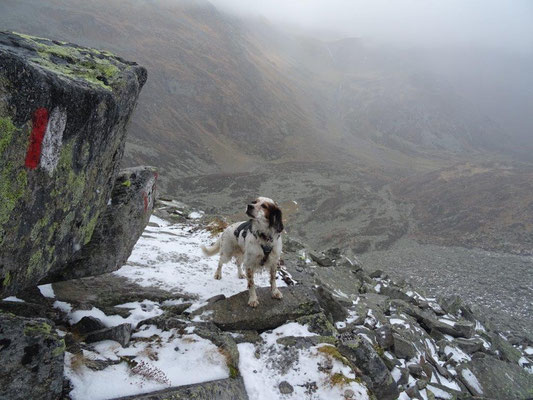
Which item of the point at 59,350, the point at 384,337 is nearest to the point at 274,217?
the point at 59,350

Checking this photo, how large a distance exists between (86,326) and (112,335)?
0.55m

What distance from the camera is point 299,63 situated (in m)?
186

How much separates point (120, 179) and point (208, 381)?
4612mm

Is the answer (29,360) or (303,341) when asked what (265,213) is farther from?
(29,360)

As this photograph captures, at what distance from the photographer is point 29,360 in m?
3.48

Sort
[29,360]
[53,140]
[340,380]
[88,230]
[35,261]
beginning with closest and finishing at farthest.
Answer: [29,360] < [53,140] < [35,261] < [340,380] < [88,230]

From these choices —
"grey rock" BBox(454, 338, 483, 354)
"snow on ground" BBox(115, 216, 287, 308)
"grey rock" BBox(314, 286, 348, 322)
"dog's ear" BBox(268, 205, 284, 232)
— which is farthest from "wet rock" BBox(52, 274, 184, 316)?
"grey rock" BBox(454, 338, 483, 354)

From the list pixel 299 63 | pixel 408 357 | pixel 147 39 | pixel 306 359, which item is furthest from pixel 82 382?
pixel 299 63

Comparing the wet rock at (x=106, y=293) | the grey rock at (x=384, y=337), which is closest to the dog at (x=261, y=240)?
the wet rock at (x=106, y=293)

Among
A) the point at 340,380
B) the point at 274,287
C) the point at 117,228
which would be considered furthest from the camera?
the point at 274,287

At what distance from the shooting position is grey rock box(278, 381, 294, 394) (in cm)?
510

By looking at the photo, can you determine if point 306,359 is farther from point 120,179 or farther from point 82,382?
point 120,179

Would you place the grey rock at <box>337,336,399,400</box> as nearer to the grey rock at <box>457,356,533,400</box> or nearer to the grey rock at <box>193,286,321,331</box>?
the grey rock at <box>193,286,321,331</box>

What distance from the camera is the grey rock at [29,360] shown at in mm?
3350
